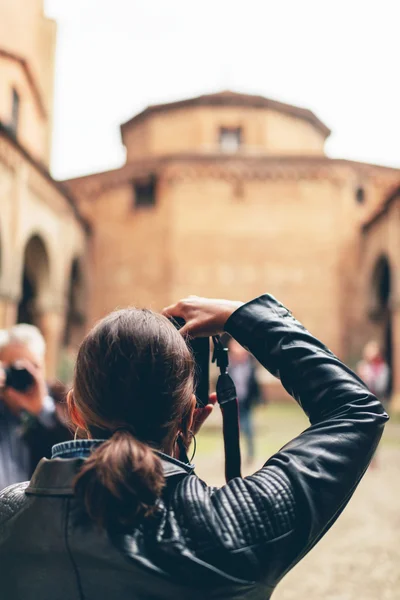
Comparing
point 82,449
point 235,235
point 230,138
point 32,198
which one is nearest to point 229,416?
point 82,449

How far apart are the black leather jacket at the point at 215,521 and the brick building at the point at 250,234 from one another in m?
19.9

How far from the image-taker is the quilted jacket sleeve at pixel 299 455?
0.98 meters

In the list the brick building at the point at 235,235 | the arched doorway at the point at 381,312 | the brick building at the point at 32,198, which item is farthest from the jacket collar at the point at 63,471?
the arched doorway at the point at 381,312

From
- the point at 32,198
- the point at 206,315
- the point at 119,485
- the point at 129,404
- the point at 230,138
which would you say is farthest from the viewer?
the point at 230,138

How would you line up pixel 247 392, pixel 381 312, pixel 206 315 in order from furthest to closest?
pixel 381 312, pixel 247 392, pixel 206 315

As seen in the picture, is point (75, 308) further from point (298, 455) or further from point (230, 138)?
point (298, 455)

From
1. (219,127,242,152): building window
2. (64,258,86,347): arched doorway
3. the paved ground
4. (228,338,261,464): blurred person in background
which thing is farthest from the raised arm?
(219,127,242,152): building window

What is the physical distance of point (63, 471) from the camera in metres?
0.97

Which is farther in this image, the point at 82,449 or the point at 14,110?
the point at 14,110

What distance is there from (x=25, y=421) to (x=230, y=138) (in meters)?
22.9

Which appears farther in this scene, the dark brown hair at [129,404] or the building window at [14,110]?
the building window at [14,110]

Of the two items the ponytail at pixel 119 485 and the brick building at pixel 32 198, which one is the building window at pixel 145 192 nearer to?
the brick building at pixel 32 198

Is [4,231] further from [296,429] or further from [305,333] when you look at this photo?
[305,333]

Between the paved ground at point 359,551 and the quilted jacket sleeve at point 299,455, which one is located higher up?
the quilted jacket sleeve at point 299,455
